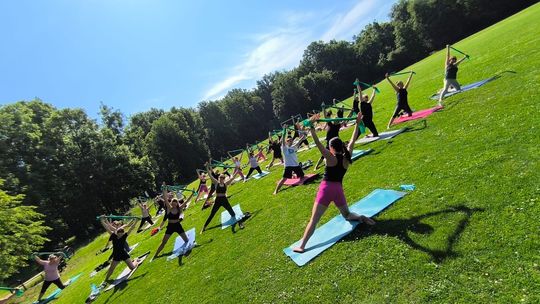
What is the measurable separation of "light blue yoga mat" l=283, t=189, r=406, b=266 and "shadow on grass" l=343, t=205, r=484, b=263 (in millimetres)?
397

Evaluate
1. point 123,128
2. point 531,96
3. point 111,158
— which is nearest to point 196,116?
point 123,128

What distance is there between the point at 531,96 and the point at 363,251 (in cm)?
874

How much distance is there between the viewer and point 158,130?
75688 millimetres

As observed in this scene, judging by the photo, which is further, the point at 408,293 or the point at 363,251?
the point at 363,251

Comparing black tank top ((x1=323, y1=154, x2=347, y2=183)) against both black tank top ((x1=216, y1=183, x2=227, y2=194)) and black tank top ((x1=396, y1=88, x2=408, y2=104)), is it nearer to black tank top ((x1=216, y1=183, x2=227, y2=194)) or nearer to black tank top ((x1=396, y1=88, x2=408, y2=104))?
black tank top ((x1=216, y1=183, x2=227, y2=194))

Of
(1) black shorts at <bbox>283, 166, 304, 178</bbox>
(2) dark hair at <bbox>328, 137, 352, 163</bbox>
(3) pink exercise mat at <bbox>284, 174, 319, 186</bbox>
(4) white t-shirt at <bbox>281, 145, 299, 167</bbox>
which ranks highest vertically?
(2) dark hair at <bbox>328, 137, 352, 163</bbox>

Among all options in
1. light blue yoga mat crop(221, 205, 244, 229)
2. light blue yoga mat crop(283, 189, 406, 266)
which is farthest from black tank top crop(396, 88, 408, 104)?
light blue yoga mat crop(221, 205, 244, 229)

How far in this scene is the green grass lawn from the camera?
18.5ft

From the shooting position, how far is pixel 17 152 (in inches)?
1619

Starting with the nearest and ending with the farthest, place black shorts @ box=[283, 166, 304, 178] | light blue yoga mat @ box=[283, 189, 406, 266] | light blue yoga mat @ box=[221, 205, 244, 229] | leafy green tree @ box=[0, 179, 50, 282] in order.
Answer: light blue yoga mat @ box=[283, 189, 406, 266] → light blue yoga mat @ box=[221, 205, 244, 229] → black shorts @ box=[283, 166, 304, 178] → leafy green tree @ box=[0, 179, 50, 282]

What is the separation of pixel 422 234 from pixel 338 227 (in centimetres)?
238

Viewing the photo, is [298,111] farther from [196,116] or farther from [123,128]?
[123,128]

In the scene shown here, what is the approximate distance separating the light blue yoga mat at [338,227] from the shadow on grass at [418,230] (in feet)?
1.30

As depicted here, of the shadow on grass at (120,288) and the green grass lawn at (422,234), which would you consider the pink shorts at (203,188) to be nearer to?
the green grass lawn at (422,234)
